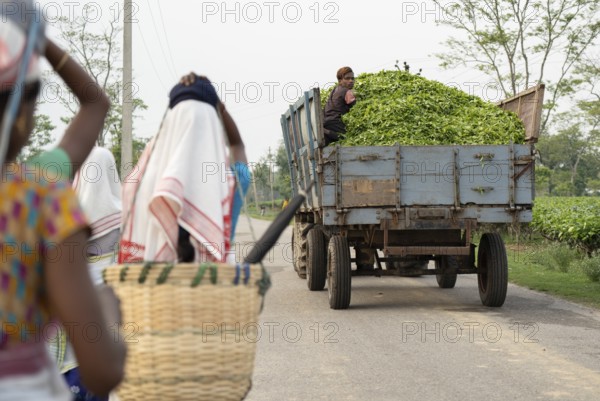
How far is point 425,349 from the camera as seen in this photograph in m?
8.77

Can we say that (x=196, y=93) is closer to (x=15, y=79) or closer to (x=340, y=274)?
(x=15, y=79)

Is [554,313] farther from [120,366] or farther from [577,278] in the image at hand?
[120,366]

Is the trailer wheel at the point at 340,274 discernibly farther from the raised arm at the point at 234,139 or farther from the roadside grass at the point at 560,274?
the raised arm at the point at 234,139

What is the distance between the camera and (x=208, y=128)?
318 centimetres

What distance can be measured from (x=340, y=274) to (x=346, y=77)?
268 centimetres

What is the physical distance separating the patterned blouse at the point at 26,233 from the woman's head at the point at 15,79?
0.07 meters

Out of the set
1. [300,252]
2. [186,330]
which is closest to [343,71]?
[300,252]

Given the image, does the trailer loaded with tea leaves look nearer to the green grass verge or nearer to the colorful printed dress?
the green grass verge

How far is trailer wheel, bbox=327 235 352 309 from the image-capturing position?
1144cm

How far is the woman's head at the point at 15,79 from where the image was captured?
5.57ft

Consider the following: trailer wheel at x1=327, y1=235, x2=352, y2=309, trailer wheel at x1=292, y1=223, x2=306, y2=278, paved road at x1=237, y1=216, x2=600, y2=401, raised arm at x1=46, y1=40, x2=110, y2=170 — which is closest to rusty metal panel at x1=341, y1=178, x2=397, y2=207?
trailer wheel at x1=327, y1=235, x2=352, y2=309

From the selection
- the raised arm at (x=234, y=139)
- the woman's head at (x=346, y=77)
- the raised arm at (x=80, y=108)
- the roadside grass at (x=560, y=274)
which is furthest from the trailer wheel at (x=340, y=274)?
the raised arm at (x=80, y=108)

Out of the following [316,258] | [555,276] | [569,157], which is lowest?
[555,276]

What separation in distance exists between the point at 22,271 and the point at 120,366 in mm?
301
